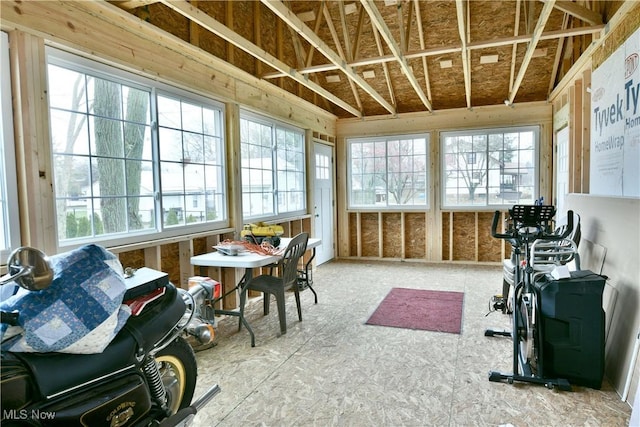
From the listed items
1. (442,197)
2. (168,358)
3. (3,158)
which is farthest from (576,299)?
(442,197)

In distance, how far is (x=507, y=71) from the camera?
20.3ft

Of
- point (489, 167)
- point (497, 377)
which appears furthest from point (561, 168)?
point (497, 377)

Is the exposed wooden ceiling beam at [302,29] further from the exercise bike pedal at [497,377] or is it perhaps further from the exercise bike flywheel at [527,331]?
the exercise bike pedal at [497,377]

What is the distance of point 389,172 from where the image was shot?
24.1 feet

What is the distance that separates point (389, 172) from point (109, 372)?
6.36 meters

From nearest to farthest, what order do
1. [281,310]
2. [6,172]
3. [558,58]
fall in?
[6,172] < [281,310] < [558,58]

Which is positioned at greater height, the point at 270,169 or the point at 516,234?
the point at 270,169

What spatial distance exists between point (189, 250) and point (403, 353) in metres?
2.22

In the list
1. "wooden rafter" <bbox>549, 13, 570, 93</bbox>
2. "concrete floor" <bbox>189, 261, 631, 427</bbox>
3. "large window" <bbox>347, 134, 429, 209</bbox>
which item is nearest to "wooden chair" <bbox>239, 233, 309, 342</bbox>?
"concrete floor" <bbox>189, 261, 631, 427</bbox>

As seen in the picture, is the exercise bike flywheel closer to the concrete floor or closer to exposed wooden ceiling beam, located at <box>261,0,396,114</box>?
the concrete floor

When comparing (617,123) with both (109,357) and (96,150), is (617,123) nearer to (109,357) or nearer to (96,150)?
(109,357)

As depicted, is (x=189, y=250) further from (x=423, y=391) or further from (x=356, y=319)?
(x=423, y=391)

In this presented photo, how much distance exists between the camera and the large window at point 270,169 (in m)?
4.85

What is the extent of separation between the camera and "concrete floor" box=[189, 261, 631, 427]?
7.60 feet
